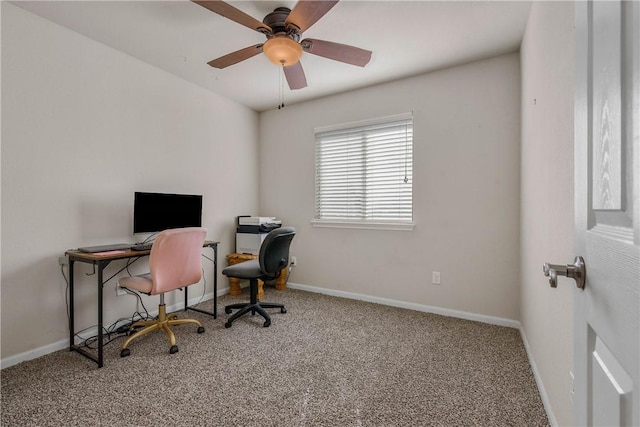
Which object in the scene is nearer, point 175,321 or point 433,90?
point 175,321

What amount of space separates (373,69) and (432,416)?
284 centimetres

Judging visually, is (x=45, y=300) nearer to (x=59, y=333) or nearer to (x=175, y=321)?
(x=59, y=333)

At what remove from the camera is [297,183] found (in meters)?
3.93

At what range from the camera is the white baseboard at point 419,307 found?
2719 mm

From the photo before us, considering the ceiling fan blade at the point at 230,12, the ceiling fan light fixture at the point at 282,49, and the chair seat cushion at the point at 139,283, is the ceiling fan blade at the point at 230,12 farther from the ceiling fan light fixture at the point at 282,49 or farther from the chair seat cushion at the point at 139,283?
the chair seat cushion at the point at 139,283

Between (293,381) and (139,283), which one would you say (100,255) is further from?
(293,381)

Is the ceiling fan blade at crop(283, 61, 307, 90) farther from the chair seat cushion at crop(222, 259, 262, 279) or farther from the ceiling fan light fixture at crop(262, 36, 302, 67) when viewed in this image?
the chair seat cushion at crop(222, 259, 262, 279)

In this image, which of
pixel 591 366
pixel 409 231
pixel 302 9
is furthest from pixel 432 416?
pixel 302 9

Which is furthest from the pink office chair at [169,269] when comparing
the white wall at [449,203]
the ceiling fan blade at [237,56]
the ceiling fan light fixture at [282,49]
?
the white wall at [449,203]

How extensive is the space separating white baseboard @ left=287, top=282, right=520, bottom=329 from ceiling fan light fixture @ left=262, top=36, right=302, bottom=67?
2.54m

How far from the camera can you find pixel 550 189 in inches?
59.9

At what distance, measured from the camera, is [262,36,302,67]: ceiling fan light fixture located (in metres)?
1.95

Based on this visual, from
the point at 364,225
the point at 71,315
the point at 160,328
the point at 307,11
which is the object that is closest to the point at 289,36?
the point at 307,11

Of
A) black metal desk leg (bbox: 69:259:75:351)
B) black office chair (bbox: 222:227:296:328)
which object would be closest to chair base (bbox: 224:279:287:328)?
black office chair (bbox: 222:227:296:328)
